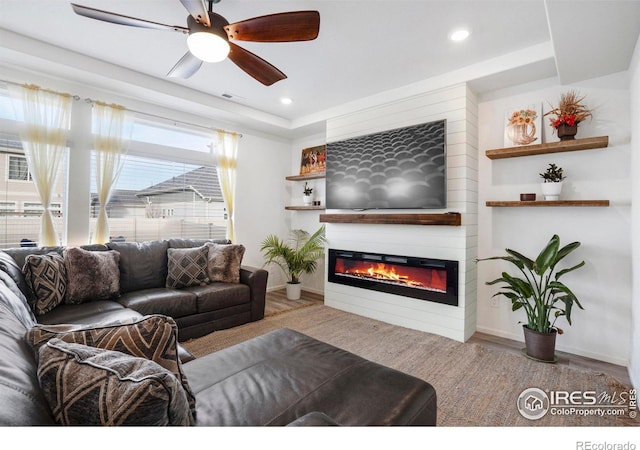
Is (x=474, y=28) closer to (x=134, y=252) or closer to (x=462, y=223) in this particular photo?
(x=462, y=223)

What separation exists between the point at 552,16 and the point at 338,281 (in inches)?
127

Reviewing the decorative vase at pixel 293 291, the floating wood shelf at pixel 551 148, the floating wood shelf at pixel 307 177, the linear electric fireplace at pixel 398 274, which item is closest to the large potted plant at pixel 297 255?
the decorative vase at pixel 293 291

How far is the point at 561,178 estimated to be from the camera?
2.76m

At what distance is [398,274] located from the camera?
3.52 metres

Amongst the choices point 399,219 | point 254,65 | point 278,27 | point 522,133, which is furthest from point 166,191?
point 522,133

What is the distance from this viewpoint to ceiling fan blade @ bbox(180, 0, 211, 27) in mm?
1657

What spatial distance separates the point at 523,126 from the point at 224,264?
3448 mm

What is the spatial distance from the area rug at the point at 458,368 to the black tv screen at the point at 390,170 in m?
1.40

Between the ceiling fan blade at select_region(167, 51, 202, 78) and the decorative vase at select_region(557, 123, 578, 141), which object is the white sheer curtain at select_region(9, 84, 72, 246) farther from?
the decorative vase at select_region(557, 123, 578, 141)

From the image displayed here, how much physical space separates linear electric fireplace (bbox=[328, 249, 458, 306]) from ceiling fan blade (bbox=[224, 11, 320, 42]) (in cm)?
244

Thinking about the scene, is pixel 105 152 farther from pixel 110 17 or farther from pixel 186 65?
pixel 110 17

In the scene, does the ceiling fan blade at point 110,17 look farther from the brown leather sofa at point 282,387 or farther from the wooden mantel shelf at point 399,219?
the wooden mantel shelf at point 399,219
